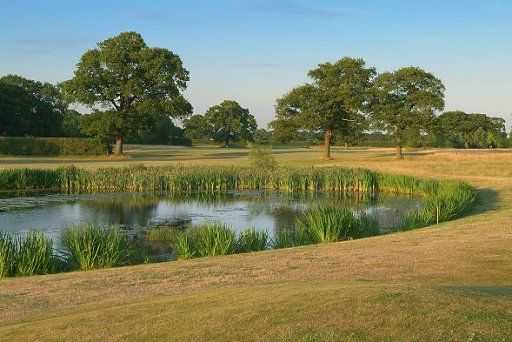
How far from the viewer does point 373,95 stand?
6272 cm

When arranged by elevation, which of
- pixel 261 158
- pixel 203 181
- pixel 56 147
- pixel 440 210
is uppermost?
pixel 261 158

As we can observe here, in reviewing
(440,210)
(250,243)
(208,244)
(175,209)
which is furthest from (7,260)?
(175,209)

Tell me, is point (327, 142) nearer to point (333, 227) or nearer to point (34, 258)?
point (333, 227)

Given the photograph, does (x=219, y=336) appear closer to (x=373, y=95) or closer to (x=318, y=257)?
(x=318, y=257)

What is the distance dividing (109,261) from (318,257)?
4.75m

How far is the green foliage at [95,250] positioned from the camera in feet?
46.1

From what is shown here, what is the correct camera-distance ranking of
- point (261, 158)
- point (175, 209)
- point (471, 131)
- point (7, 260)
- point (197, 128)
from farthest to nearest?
point (197, 128), point (471, 131), point (261, 158), point (175, 209), point (7, 260)

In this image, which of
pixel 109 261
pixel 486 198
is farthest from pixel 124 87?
pixel 109 261

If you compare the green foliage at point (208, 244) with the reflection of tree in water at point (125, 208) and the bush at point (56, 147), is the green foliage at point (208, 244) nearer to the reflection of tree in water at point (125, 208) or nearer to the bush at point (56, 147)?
the reflection of tree in water at point (125, 208)

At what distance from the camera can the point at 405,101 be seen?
200ft

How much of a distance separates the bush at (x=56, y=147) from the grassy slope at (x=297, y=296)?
181 ft

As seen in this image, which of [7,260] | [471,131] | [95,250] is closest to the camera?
[7,260]

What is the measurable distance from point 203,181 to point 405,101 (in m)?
31.4

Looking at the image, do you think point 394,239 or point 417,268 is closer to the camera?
point 417,268
